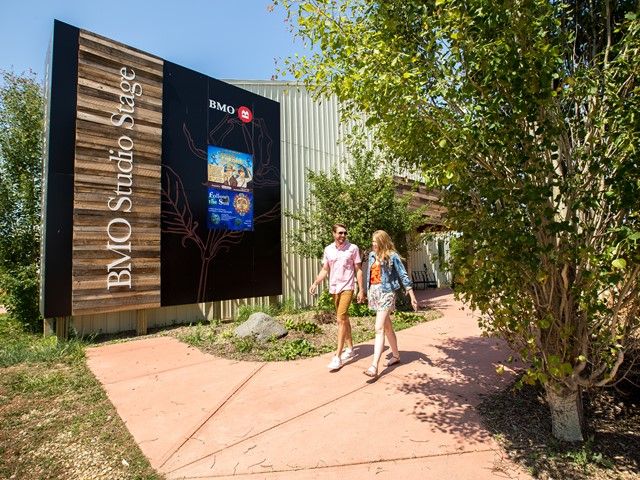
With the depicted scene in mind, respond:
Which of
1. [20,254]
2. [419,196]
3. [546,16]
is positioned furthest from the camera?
[419,196]

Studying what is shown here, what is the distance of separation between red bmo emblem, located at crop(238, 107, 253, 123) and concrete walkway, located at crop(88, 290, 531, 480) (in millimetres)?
5870

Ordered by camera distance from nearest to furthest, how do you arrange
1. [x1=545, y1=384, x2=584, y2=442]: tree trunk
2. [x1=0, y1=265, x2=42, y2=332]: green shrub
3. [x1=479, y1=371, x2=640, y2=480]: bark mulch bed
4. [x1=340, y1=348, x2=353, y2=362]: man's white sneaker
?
1. [x1=479, y1=371, x2=640, y2=480]: bark mulch bed
2. [x1=545, y1=384, x2=584, y2=442]: tree trunk
3. [x1=340, y1=348, x2=353, y2=362]: man's white sneaker
4. [x1=0, y1=265, x2=42, y2=332]: green shrub

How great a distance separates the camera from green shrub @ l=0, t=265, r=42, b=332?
767 cm

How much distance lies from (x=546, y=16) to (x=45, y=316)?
7504 mm

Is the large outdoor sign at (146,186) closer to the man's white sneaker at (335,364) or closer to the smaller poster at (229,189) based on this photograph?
the smaller poster at (229,189)

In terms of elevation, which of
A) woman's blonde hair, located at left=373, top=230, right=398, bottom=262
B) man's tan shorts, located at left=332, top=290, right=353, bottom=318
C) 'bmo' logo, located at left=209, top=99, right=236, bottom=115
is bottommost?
man's tan shorts, located at left=332, top=290, right=353, bottom=318

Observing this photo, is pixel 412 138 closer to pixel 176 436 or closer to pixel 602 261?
pixel 602 261

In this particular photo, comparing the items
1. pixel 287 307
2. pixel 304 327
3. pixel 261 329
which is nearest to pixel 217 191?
pixel 287 307

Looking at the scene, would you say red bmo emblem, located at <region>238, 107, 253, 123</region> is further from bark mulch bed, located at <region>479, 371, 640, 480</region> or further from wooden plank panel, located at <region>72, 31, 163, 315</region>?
bark mulch bed, located at <region>479, 371, 640, 480</region>

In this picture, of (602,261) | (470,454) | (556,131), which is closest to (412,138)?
(556,131)

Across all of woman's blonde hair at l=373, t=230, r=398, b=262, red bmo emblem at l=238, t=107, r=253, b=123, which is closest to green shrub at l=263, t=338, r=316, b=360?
woman's blonde hair at l=373, t=230, r=398, b=262

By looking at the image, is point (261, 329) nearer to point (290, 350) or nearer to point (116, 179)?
point (290, 350)

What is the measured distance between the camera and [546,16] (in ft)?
7.86

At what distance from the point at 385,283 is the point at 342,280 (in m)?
0.62
